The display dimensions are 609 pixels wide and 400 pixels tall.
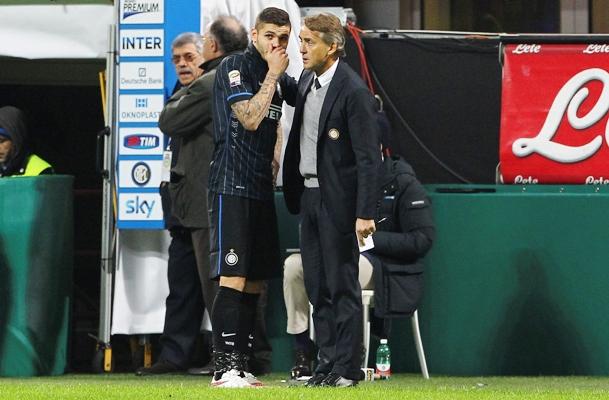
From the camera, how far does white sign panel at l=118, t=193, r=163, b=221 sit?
11.5 metres

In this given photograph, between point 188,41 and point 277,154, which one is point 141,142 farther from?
point 277,154

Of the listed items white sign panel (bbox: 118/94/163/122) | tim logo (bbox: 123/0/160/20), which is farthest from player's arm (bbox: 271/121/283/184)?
tim logo (bbox: 123/0/160/20)

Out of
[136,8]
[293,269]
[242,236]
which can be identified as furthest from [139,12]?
[242,236]

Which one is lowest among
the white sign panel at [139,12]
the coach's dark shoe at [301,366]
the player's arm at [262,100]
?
the coach's dark shoe at [301,366]

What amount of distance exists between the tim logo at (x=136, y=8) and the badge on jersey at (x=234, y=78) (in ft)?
8.54

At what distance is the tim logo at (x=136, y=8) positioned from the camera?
11.4 meters

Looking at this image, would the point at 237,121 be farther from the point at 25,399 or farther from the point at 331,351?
the point at 25,399

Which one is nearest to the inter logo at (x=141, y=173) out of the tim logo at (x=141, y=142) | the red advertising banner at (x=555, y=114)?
the tim logo at (x=141, y=142)

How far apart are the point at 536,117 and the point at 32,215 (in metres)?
3.64

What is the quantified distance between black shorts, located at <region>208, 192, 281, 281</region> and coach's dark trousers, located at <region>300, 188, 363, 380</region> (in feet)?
0.91

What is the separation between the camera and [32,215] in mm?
11344

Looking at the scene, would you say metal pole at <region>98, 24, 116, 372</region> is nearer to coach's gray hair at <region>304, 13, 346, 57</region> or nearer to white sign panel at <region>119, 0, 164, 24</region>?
white sign panel at <region>119, 0, 164, 24</region>

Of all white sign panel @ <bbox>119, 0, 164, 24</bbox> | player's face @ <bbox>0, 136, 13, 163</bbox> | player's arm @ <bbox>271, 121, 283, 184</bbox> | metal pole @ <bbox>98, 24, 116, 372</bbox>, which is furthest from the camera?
player's face @ <bbox>0, 136, 13, 163</bbox>

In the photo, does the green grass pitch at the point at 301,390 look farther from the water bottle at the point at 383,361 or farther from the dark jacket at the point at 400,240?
the dark jacket at the point at 400,240
